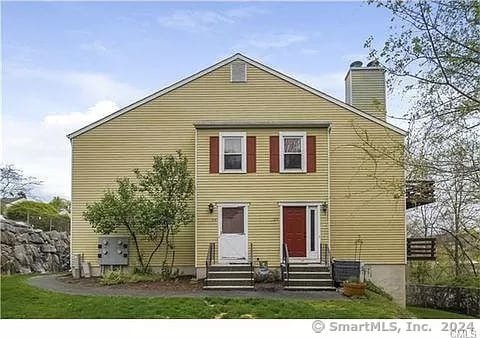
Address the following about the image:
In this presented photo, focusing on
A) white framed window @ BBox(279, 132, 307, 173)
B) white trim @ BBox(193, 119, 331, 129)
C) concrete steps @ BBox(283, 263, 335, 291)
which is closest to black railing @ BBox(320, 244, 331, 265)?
concrete steps @ BBox(283, 263, 335, 291)

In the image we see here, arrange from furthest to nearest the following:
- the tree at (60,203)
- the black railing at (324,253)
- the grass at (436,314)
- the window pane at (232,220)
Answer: the tree at (60,203) < the grass at (436,314) < the window pane at (232,220) < the black railing at (324,253)

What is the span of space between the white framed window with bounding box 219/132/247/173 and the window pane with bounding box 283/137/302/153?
1.17 metres

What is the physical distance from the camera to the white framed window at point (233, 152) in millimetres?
16891

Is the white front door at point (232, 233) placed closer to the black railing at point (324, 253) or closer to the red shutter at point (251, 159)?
the red shutter at point (251, 159)

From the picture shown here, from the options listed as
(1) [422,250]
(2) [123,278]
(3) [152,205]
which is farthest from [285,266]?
(1) [422,250]

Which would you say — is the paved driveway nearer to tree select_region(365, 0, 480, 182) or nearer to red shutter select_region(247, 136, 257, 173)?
red shutter select_region(247, 136, 257, 173)

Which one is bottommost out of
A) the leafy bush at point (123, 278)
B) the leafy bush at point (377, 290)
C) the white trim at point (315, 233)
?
the leafy bush at point (377, 290)

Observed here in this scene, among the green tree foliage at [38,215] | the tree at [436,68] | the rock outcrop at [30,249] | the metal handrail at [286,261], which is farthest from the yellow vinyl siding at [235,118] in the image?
the tree at [436,68]

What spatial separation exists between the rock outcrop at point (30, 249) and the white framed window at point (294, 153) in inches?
379

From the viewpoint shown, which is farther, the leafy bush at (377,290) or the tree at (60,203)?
the tree at (60,203)

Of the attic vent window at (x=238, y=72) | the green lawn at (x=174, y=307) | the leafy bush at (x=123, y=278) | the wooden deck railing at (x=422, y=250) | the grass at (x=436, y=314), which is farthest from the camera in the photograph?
the grass at (x=436, y=314)

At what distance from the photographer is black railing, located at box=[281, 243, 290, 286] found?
15.1m

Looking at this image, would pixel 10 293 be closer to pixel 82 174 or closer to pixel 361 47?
pixel 82 174

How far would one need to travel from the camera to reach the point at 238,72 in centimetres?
1845
